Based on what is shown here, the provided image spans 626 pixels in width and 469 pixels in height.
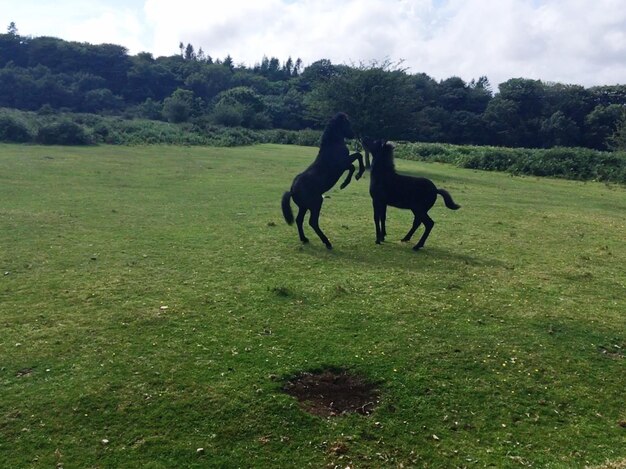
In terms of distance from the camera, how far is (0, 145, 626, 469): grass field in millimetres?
5602

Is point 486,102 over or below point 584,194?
over

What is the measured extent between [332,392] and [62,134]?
145ft

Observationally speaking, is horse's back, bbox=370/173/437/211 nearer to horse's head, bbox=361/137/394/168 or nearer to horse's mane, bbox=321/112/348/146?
horse's head, bbox=361/137/394/168

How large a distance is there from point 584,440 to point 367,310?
3874 millimetres

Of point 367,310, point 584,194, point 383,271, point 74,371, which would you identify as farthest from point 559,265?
point 584,194

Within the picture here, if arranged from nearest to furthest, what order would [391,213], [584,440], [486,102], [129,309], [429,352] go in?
[584,440] → [429,352] → [129,309] → [391,213] → [486,102]

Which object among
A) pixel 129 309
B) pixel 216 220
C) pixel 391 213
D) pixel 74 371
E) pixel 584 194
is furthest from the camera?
pixel 584 194

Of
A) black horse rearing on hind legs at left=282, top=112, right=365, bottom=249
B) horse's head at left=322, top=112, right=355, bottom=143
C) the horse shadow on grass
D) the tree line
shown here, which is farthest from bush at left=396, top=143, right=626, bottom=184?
black horse rearing on hind legs at left=282, top=112, right=365, bottom=249

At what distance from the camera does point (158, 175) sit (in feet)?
91.5

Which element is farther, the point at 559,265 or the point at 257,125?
the point at 257,125

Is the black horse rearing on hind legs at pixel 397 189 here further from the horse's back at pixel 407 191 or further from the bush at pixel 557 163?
the bush at pixel 557 163

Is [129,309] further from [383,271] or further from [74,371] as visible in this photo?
[383,271]

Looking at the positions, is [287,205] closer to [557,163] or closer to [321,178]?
[321,178]

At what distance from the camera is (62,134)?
4441 centimetres
